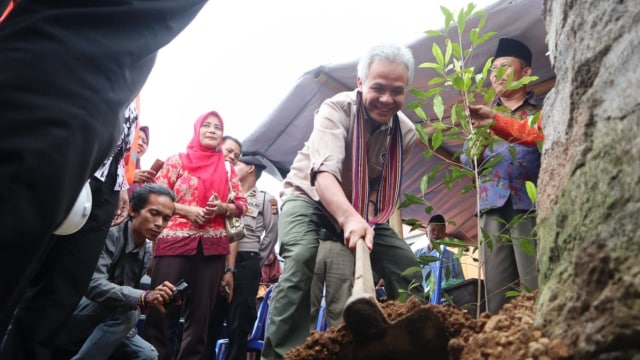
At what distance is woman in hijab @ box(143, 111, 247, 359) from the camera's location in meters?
3.70

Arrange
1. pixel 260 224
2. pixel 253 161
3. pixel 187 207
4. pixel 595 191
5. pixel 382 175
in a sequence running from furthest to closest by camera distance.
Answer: pixel 253 161 < pixel 260 224 < pixel 187 207 < pixel 382 175 < pixel 595 191

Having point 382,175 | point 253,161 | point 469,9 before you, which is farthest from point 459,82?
point 253,161

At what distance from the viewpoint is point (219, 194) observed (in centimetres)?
430

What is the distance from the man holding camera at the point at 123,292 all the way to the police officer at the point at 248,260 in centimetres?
108

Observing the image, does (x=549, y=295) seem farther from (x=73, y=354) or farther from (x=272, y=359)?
(x=73, y=354)

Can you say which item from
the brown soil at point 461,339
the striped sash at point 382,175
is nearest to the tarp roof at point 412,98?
the striped sash at point 382,175

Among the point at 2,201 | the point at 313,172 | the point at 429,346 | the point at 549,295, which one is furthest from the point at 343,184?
the point at 2,201

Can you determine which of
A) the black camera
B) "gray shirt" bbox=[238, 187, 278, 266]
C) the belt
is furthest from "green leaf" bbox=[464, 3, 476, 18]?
"gray shirt" bbox=[238, 187, 278, 266]

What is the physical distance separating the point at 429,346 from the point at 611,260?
50 cm

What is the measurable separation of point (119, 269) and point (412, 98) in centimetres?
286

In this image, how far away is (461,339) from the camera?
3.93ft

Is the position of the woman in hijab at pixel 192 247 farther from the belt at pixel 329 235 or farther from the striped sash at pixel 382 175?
the striped sash at pixel 382 175

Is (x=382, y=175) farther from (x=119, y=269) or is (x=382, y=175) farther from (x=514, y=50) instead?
(x=119, y=269)

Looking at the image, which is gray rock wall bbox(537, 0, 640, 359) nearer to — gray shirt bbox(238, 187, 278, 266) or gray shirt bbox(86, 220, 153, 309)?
gray shirt bbox(86, 220, 153, 309)
